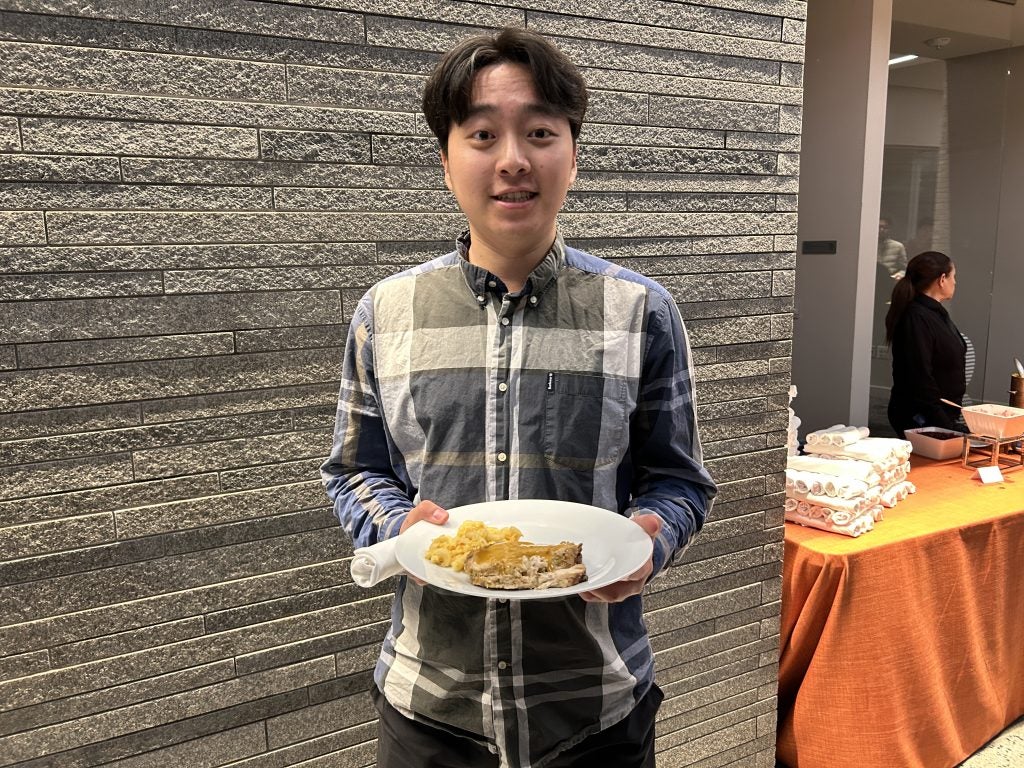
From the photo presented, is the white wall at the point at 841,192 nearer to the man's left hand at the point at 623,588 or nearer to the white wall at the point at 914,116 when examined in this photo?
the white wall at the point at 914,116

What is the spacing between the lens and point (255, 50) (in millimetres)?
1422

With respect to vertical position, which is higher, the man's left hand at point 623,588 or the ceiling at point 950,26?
the ceiling at point 950,26

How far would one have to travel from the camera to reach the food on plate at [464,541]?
3.16 ft

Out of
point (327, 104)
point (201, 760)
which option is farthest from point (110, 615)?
point (327, 104)

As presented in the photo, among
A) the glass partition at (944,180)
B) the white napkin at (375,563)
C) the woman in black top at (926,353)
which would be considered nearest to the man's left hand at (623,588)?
the white napkin at (375,563)

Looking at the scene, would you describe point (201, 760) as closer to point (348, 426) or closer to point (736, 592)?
point (348, 426)

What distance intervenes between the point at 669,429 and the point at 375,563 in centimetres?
48

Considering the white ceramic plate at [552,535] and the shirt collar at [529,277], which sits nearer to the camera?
the white ceramic plate at [552,535]

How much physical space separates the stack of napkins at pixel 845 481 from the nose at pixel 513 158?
1.64 metres

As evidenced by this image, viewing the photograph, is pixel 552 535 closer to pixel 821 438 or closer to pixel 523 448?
pixel 523 448

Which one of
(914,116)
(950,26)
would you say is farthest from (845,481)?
(950,26)

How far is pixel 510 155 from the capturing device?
1016 mm

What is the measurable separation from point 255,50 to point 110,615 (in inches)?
43.1

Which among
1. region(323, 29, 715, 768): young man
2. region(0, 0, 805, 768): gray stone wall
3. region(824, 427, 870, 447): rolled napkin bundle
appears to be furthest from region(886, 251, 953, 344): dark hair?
region(323, 29, 715, 768): young man
